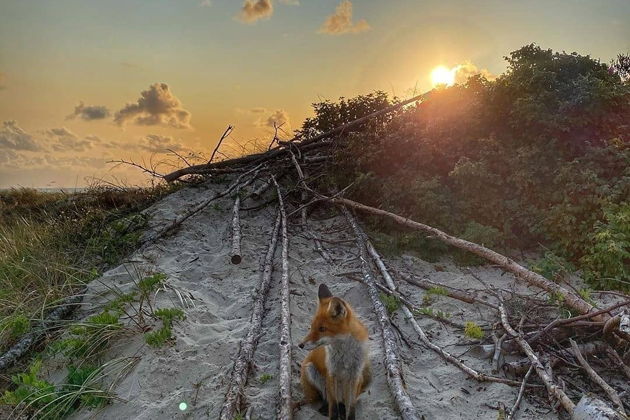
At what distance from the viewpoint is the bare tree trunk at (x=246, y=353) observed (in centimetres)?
468

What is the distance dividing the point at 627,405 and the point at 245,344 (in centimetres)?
444

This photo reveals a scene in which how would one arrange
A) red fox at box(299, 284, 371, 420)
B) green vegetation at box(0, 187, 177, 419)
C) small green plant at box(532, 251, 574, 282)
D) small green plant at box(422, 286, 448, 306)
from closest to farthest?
red fox at box(299, 284, 371, 420) → green vegetation at box(0, 187, 177, 419) → small green plant at box(422, 286, 448, 306) → small green plant at box(532, 251, 574, 282)

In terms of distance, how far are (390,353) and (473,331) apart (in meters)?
1.30

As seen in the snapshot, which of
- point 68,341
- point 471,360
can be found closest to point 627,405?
point 471,360

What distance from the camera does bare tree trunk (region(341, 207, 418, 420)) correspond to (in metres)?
4.53

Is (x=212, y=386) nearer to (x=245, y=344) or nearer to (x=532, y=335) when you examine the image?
(x=245, y=344)

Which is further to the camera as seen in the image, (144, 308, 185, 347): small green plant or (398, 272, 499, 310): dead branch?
(398, 272, 499, 310): dead branch

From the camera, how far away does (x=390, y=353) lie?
5426 millimetres

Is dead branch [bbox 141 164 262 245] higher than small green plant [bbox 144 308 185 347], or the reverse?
dead branch [bbox 141 164 262 245]

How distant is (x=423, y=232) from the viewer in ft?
30.3

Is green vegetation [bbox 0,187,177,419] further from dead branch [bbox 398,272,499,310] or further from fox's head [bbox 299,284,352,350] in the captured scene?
dead branch [bbox 398,272,499,310]

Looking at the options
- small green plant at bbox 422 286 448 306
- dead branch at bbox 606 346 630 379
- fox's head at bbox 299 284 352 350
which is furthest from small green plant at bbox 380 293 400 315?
dead branch at bbox 606 346 630 379

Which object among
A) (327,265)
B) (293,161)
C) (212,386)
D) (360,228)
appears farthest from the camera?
(293,161)

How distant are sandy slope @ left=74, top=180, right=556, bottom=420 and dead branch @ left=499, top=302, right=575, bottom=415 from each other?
0.25 meters
